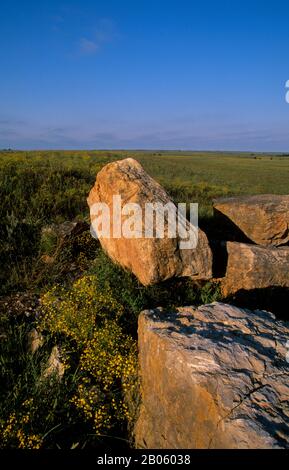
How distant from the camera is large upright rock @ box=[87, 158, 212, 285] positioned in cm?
474

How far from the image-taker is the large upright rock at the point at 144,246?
4738 mm

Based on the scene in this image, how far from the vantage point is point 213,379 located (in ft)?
8.61

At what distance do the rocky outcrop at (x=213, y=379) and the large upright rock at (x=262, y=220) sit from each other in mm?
3706

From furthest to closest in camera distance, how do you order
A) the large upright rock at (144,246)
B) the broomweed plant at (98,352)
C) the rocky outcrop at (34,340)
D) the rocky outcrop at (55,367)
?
the large upright rock at (144,246) → the rocky outcrop at (34,340) → the rocky outcrop at (55,367) → the broomweed plant at (98,352)

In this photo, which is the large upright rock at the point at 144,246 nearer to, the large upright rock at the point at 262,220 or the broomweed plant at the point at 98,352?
the broomweed plant at the point at 98,352

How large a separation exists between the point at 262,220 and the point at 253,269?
77.7 inches

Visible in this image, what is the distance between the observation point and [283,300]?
5.43 m

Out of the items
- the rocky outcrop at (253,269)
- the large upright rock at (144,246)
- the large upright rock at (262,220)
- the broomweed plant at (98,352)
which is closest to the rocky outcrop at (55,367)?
the broomweed plant at (98,352)

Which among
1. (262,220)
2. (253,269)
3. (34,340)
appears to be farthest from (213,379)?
(262,220)

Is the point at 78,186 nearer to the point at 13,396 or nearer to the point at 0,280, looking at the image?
the point at 0,280

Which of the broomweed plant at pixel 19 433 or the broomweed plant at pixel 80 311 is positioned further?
the broomweed plant at pixel 80 311

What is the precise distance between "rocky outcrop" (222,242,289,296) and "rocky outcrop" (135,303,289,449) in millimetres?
1709
